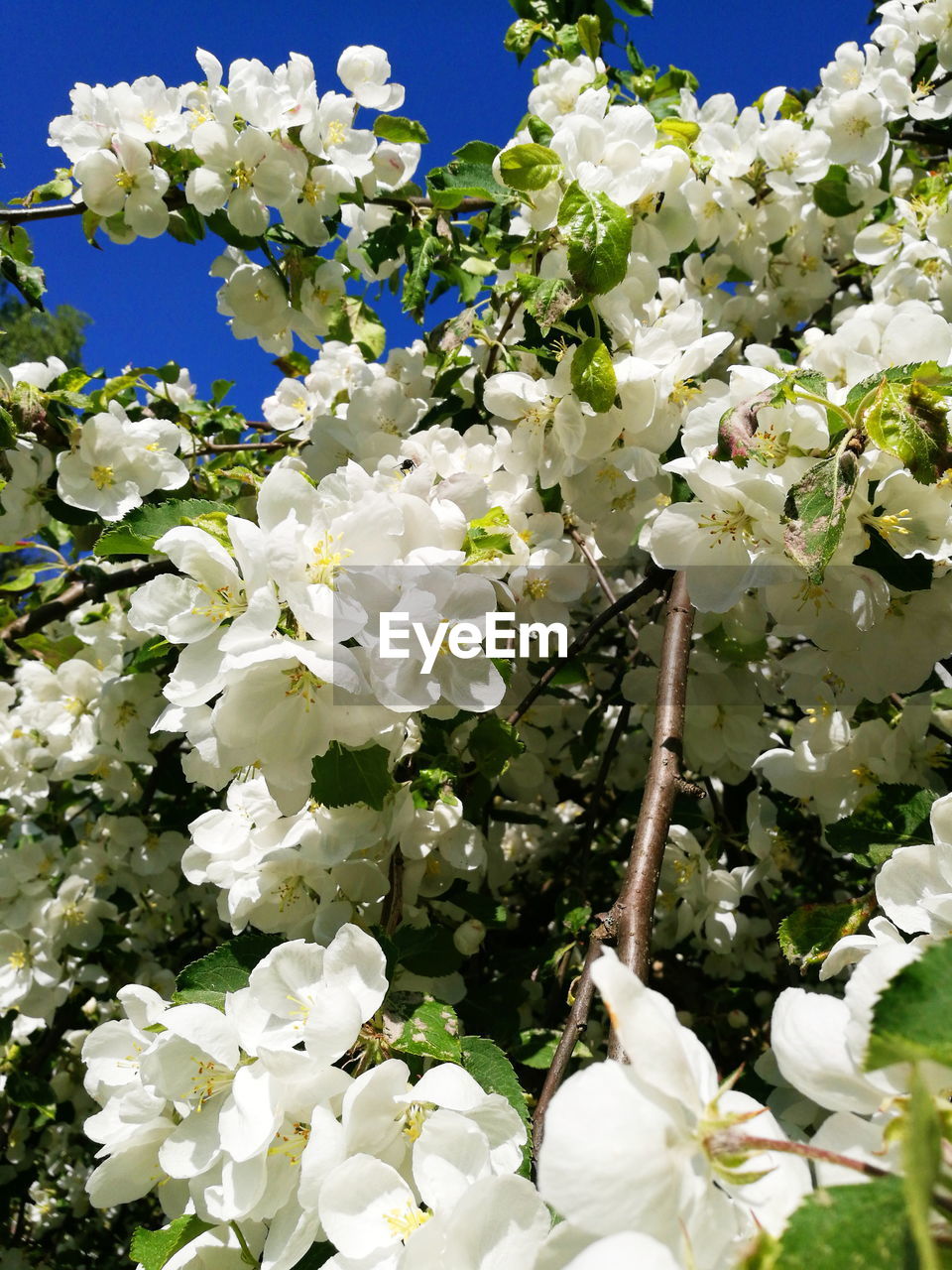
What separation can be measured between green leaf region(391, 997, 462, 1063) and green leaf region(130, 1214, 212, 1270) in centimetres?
32

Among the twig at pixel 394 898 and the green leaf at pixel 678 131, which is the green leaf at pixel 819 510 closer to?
the twig at pixel 394 898

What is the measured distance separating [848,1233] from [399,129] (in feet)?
8.47

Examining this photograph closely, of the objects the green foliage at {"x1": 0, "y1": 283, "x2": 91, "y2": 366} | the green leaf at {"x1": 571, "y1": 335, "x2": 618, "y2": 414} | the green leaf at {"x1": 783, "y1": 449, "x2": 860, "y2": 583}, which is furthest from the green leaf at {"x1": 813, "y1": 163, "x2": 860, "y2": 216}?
the green foliage at {"x1": 0, "y1": 283, "x2": 91, "y2": 366}

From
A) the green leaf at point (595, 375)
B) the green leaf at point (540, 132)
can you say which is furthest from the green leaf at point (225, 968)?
the green leaf at point (540, 132)

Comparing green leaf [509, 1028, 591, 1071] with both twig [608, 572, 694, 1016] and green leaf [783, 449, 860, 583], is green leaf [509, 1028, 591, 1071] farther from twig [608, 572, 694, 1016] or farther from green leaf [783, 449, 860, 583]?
green leaf [783, 449, 860, 583]

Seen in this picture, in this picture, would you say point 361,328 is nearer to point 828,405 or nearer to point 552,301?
point 552,301

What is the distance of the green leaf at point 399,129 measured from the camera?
2402 millimetres

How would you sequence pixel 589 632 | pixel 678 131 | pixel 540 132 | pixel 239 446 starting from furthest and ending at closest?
A: pixel 239 446 < pixel 678 131 < pixel 540 132 < pixel 589 632

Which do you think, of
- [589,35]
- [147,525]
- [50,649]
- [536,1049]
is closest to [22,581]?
[50,649]

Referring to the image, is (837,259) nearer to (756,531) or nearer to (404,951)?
(756,531)

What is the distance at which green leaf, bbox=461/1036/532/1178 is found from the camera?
1.16 metres

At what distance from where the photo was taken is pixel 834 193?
8.82 feet

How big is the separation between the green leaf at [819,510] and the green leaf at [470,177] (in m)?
1.12

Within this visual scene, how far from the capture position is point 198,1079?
112 cm
